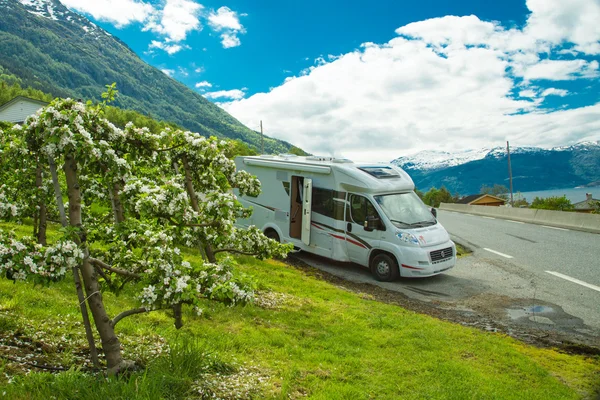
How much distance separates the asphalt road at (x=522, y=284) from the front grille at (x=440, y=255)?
26.8 inches

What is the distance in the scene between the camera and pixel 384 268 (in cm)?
1152

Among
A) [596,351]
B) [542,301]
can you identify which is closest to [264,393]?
[596,351]

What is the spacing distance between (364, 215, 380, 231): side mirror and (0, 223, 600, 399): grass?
→ 3.84 m

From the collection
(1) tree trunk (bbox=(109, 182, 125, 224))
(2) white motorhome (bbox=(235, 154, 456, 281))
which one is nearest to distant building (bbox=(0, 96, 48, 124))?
(2) white motorhome (bbox=(235, 154, 456, 281))

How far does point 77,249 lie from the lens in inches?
142

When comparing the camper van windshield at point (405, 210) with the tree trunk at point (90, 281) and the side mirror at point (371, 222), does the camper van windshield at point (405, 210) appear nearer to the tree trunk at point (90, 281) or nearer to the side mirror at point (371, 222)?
the side mirror at point (371, 222)

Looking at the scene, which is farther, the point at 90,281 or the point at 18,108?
the point at 18,108

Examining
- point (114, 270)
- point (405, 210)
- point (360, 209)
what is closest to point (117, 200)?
point (114, 270)

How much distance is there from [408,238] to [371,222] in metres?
1.03

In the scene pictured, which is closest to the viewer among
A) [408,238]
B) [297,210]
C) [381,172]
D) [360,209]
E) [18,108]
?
[408,238]

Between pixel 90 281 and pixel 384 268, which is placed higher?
pixel 90 281

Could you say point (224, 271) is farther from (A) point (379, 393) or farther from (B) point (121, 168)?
(A) point (379, 393)

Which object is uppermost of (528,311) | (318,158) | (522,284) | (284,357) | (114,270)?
(318,158)

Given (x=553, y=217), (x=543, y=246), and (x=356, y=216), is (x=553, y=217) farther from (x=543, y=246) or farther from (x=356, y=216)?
(x=356, y=216)
